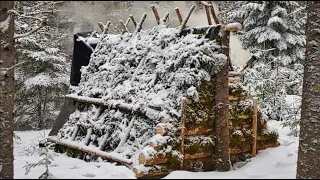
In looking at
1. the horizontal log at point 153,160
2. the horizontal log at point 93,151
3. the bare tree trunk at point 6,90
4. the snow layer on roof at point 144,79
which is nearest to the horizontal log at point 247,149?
the snow layer on roof at point 144,79

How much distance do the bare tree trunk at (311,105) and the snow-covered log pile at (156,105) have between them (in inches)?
67.4

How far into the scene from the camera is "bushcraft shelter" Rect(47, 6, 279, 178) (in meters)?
5.95

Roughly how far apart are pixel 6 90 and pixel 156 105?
2651 millimetres

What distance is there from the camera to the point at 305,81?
4684mm

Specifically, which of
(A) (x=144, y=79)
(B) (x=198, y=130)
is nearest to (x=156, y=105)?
(B) (x=198, y=130)

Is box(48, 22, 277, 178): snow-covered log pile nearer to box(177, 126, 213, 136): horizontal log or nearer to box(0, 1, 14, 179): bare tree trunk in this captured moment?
box(177, 126, 213, 136): horizontal log

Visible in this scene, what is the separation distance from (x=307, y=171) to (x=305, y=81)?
1194 millimetres

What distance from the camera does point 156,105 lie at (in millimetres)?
6309

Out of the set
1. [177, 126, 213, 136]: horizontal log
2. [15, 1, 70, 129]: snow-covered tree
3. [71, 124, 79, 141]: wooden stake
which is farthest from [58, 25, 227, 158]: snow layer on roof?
[15, 1, 70, 129]: snow-covered tree

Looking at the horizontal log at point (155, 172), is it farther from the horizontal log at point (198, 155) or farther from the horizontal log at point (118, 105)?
the horizontal log at point (118, 105)

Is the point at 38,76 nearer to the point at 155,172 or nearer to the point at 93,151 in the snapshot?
the point at 93,151

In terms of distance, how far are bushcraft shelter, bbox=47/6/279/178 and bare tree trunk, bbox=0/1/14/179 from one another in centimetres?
192

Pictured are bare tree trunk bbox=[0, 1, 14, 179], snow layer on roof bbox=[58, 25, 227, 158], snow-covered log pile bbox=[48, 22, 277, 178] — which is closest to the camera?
bare tree trunk bbox=[0, 1, 14, 179]

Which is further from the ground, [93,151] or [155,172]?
[155,172]
